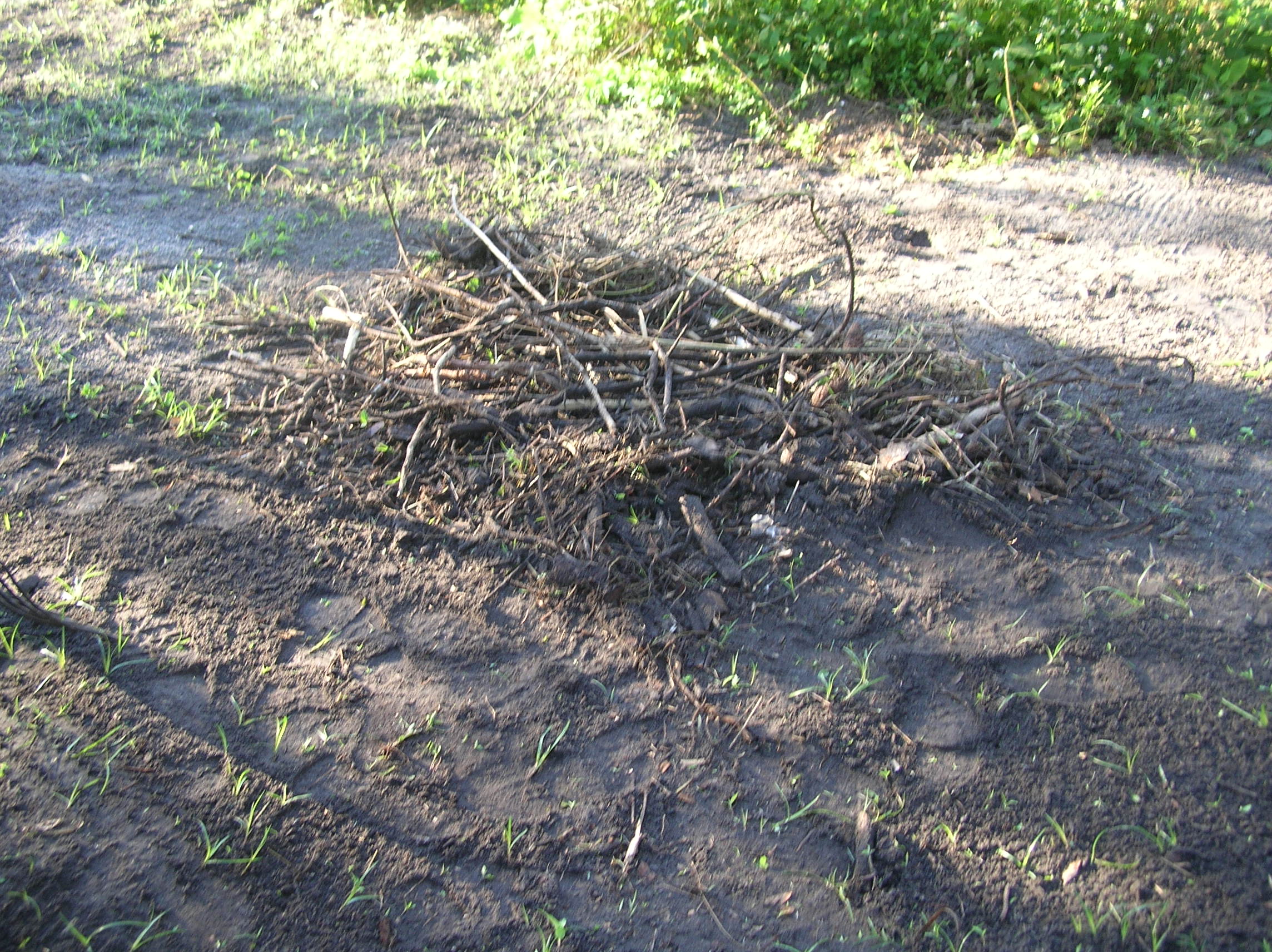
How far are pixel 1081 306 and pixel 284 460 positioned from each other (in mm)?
3570

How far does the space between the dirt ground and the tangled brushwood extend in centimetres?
8

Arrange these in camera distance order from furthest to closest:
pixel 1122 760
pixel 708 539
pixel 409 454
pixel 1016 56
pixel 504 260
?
pixel 1016 56 < pixel 504 260 < pixel 409 454 < pixel 708 539 < pixel 1122 760

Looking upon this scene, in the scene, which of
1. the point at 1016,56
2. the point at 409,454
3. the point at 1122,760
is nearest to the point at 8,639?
the point at 409,454

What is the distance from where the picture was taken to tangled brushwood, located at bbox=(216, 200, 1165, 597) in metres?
3.25

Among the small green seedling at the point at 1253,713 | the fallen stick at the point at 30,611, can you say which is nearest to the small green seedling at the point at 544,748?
the fallen stick at the point at 30,611

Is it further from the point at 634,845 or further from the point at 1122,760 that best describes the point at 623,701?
the point at 1122,760

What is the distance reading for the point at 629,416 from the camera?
11.4 ft

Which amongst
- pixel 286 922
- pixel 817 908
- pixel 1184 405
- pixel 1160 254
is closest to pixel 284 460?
pixel 286 922

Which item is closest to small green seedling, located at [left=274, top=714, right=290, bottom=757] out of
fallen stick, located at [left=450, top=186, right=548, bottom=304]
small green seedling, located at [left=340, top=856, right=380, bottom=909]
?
small green seedling, located at [left=340, top=856, right=380, bottom=909]

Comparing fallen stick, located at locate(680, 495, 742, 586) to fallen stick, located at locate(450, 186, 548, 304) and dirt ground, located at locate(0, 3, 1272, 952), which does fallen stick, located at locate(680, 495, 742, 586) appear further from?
fallen stick, located at locate(450, 186, 548, 304)

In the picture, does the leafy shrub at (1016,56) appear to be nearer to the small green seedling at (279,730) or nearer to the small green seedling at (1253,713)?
the small green seedling at (1253,713)

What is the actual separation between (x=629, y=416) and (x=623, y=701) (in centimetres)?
114

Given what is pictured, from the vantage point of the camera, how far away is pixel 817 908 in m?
2.31

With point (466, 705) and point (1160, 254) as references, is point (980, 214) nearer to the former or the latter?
point (1160, 254)
